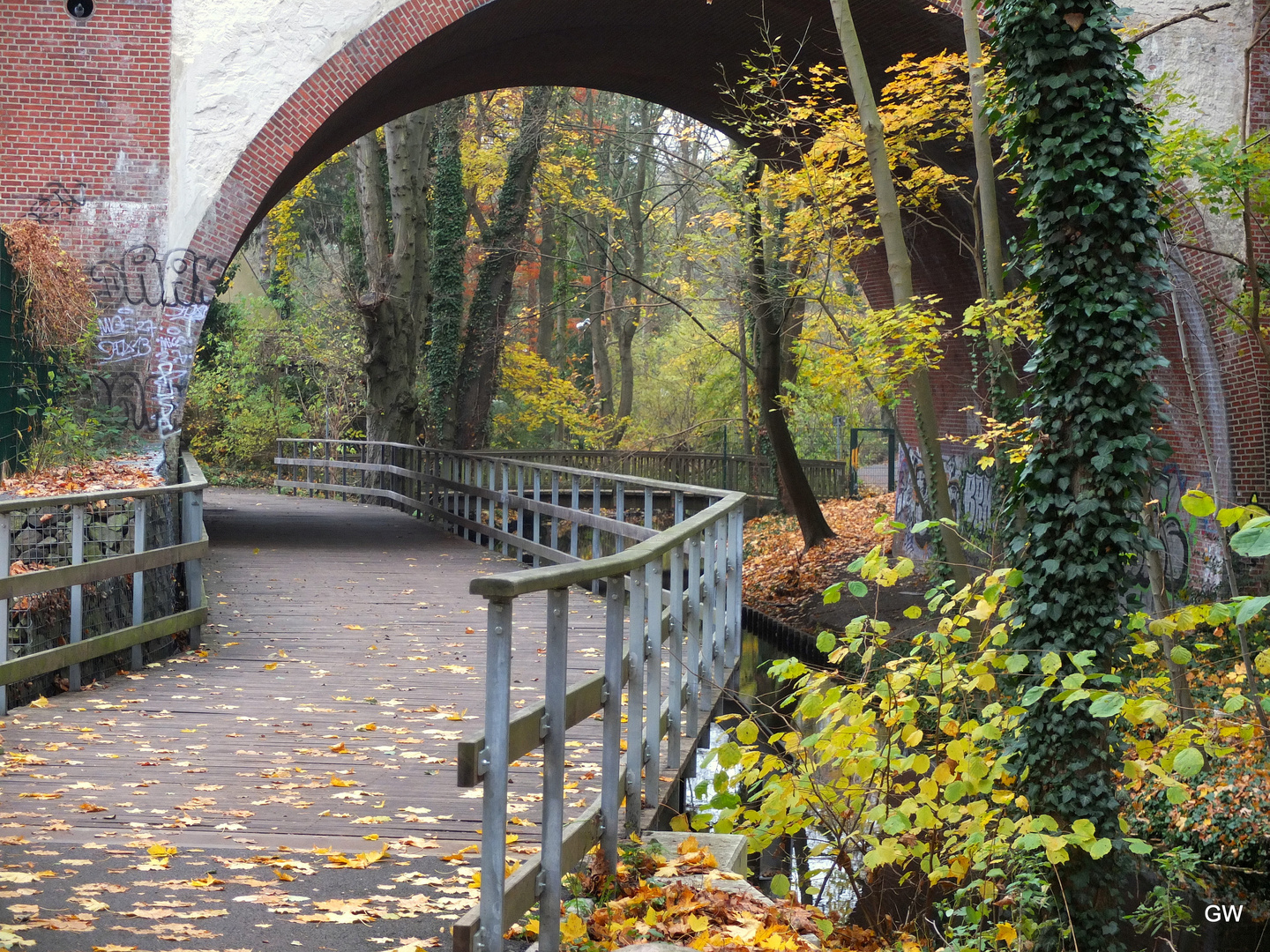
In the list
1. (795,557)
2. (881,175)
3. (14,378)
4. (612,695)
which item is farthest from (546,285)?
(612,695)

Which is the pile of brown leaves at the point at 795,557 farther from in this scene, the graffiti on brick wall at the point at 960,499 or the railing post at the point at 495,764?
the railing post at the point at 495,764

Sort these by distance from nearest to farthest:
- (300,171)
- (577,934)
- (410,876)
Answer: (577,934), (410,876), (300,171)

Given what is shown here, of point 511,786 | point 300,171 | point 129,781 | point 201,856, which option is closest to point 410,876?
point 201,856

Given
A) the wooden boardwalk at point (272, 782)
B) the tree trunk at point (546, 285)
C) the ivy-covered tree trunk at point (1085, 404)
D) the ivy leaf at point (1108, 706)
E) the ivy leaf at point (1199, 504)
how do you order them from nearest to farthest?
1. the ivy leaf at point (1108, 706)
2. the wooden boardwalk at point (272, 782)
3. the ivy leaf at point (1199, 504)
4. the ivy-covered tree trunk at point (1085, 404)
5. the tree trunk at point (546, 285)

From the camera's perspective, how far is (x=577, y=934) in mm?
3586

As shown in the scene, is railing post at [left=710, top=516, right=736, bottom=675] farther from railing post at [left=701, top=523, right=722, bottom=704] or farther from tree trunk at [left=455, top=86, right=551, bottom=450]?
tree trunk at [left=455, top=86, right=551, bottom=450]

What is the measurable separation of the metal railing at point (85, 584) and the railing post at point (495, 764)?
4765mm

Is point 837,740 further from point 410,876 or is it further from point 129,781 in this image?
point 129,781

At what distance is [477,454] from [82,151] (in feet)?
19.7

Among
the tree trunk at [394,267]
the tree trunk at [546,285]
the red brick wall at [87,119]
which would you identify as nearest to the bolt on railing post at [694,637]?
the red brick wall at [87,119]

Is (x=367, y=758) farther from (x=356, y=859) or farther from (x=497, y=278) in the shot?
(x=497, y=278)

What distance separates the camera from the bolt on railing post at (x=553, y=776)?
3416 mm

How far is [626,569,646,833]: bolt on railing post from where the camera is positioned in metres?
4.57

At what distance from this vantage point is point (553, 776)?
3.46 meters
